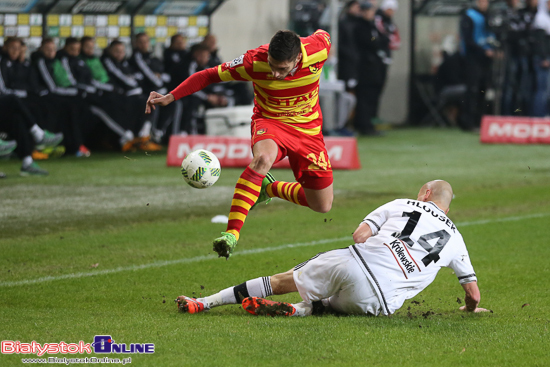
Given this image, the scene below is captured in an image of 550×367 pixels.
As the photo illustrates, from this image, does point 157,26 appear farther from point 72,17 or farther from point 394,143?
point 394,143


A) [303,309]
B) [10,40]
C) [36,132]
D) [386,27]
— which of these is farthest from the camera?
[386,27]

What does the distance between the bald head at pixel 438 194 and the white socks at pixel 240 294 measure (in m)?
1.21

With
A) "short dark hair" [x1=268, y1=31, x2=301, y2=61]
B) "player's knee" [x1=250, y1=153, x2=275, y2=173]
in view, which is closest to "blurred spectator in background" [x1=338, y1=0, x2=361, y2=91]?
"short dark hair" [x1=268, y1=31, x2=301, y2=61]

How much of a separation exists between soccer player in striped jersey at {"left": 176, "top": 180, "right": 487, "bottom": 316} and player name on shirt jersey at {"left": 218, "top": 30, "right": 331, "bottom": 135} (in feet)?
5.47

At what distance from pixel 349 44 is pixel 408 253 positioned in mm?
16026

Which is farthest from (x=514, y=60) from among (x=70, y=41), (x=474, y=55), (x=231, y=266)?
(x=231, y=266)

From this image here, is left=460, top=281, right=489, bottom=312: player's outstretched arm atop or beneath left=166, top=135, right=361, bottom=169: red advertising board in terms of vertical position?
atop

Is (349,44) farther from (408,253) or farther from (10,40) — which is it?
(408,253)

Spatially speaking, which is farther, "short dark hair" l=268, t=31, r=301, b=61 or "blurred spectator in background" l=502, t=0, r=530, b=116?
"blurred spectator in background" l=502, t=0, r=530, b=116

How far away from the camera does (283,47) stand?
224 inches

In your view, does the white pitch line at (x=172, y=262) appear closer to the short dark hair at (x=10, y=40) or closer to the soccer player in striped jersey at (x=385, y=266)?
the soccer player in striped jersey at (x=385, y=266)

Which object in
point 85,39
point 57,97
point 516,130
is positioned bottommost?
point 516,130

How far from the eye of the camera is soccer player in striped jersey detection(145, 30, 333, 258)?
5.80 metres

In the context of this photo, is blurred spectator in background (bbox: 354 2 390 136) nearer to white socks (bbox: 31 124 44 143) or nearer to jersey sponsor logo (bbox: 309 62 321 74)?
white socks (bbox: 31 124 44 143)
